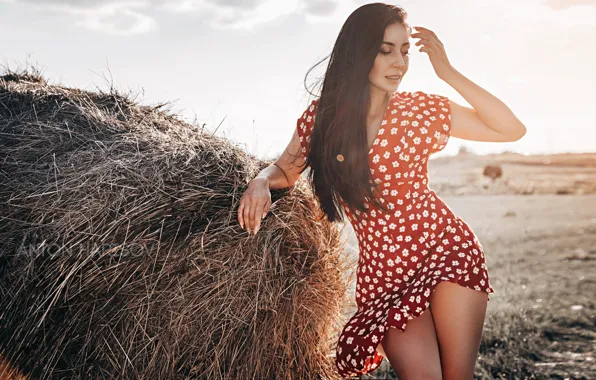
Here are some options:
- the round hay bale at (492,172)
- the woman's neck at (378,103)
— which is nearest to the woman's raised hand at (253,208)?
the woman's neck at (378,103)

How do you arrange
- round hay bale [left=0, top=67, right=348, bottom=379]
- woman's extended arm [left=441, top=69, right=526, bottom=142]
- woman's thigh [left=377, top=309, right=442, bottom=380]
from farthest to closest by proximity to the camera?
woman's extended arm [left=441, top=69, right=526, bottom=142] → round hay bale [left=0, top=67, right=348, bottom=379] → woman's thigh [left=377, top=309, right=442, bottom=380]

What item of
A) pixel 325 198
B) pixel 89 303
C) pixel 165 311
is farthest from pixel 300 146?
pixel 89 303

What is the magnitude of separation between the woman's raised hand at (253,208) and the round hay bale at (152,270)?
7cm

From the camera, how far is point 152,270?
258 cm

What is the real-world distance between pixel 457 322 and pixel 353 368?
52 cm

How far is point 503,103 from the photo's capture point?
2715 millimetres

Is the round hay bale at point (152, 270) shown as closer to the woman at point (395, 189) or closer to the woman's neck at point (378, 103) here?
the woman at point (395, 189)

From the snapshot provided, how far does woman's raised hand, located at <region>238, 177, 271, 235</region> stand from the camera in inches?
104

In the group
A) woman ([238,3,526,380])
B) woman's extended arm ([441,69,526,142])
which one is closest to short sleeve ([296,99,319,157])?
woman ([238,3,526,380])

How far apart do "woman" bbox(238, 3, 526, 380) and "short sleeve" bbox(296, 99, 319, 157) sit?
0.07m

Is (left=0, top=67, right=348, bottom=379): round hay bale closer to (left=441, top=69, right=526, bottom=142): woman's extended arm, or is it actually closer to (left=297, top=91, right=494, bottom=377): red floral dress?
(left=297, top=91, right=494, bottom=377): red floral dress

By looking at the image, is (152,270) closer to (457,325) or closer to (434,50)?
(457,325)

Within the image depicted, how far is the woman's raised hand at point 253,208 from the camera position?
2.64 metres

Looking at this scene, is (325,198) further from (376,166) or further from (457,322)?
(457,322)
